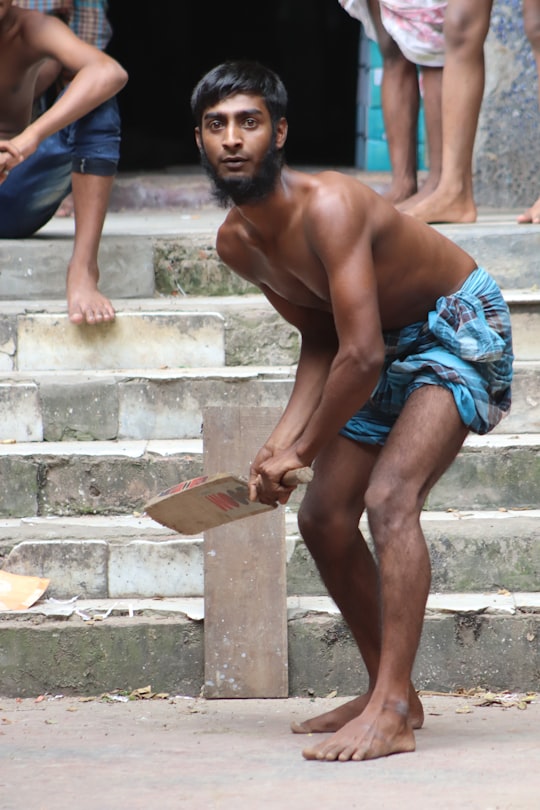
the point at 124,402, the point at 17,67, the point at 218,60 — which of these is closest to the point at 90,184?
the point at 17,67

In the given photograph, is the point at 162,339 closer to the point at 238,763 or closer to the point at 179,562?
the point at 179,562

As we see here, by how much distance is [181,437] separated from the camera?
4.37m

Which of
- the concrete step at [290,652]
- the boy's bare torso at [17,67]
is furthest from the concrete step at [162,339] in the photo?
the concrete step at [290,652]

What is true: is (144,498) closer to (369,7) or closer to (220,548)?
(220,548)

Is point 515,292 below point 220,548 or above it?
above

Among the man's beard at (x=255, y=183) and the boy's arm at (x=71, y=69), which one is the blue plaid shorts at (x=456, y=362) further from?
the boy's arm at (x=71, y=69)

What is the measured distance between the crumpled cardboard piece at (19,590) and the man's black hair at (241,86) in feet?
5.11

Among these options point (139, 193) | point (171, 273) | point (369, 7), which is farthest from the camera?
point (139, 193)

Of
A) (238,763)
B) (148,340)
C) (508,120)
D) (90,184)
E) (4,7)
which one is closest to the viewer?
(238,763)

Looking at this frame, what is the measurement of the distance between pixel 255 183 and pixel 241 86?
0.73ft

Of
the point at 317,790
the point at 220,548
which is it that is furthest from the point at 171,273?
the point at 317,790

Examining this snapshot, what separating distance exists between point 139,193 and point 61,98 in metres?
2.60

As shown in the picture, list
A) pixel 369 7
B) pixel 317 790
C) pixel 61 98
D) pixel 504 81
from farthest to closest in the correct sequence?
pixel 504 81 → pixel 369 7 → pixel 61 98 → pixel 317 790

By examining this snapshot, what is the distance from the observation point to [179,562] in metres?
3.83
